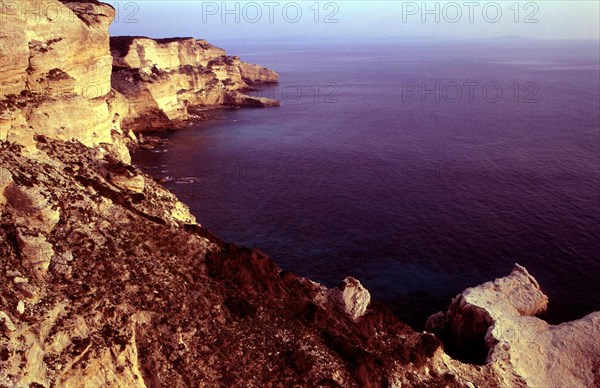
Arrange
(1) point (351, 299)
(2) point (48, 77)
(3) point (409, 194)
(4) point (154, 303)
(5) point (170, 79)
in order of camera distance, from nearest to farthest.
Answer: (4) point (154, 303) → (1) point (351, 299) → (2) point (48, 77) → (3) point (409, 194) → (5) point (170, 79)

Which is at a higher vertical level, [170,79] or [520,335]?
[170,79]

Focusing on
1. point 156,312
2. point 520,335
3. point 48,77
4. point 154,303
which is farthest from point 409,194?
point 156,312

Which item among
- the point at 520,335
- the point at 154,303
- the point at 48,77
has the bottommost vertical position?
the point at 520,335

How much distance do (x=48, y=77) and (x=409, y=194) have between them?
5345cm

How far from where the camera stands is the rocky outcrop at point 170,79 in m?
107

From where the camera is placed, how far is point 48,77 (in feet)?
155

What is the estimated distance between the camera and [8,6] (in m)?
42.3

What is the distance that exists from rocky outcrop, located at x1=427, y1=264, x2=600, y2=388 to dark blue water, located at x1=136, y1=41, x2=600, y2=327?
3.99 metres

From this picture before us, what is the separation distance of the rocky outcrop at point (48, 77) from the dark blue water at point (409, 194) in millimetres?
20900

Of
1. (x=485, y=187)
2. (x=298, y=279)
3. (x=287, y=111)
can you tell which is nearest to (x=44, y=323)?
(x=298, y=279)

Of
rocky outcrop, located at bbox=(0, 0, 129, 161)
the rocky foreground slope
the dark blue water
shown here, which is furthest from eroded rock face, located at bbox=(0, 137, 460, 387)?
the dark blue water

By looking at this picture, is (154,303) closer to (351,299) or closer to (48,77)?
(351,299)

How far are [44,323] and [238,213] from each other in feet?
144

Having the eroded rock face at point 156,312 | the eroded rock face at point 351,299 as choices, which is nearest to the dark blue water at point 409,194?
the eroded rock face at point 351,299
